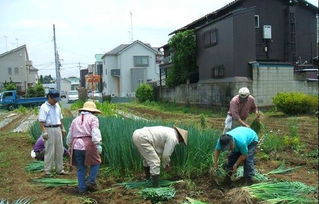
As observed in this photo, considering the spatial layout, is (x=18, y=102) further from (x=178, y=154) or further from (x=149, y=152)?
(x=149, y=152)

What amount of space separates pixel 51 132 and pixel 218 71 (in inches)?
553

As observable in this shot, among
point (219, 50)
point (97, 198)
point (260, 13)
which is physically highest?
point (260, 13)

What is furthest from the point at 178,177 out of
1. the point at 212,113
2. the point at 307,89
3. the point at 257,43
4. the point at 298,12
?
the point at 298,12

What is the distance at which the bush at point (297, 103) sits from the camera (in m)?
14.9

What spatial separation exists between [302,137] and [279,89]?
336 inches

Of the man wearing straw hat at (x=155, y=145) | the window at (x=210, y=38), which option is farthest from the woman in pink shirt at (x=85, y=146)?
the window at (x=210, y=38)

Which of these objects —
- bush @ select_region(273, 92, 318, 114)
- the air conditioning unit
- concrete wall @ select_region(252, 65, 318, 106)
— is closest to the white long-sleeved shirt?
bush @ select_region(273, 92, 318, 114)

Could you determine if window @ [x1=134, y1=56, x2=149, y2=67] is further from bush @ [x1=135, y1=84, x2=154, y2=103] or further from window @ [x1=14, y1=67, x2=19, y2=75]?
window @ [x1=14, y1=67, x2=19, y2=75]

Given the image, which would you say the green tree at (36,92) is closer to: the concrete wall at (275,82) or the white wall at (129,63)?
the white wall at (129,63)

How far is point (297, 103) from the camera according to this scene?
14.9 meters

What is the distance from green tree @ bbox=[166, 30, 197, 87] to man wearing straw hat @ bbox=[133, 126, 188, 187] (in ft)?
58.1

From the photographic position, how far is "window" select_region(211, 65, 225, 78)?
19170mm

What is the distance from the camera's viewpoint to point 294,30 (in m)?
21.3

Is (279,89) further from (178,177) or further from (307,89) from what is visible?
(178,177)
